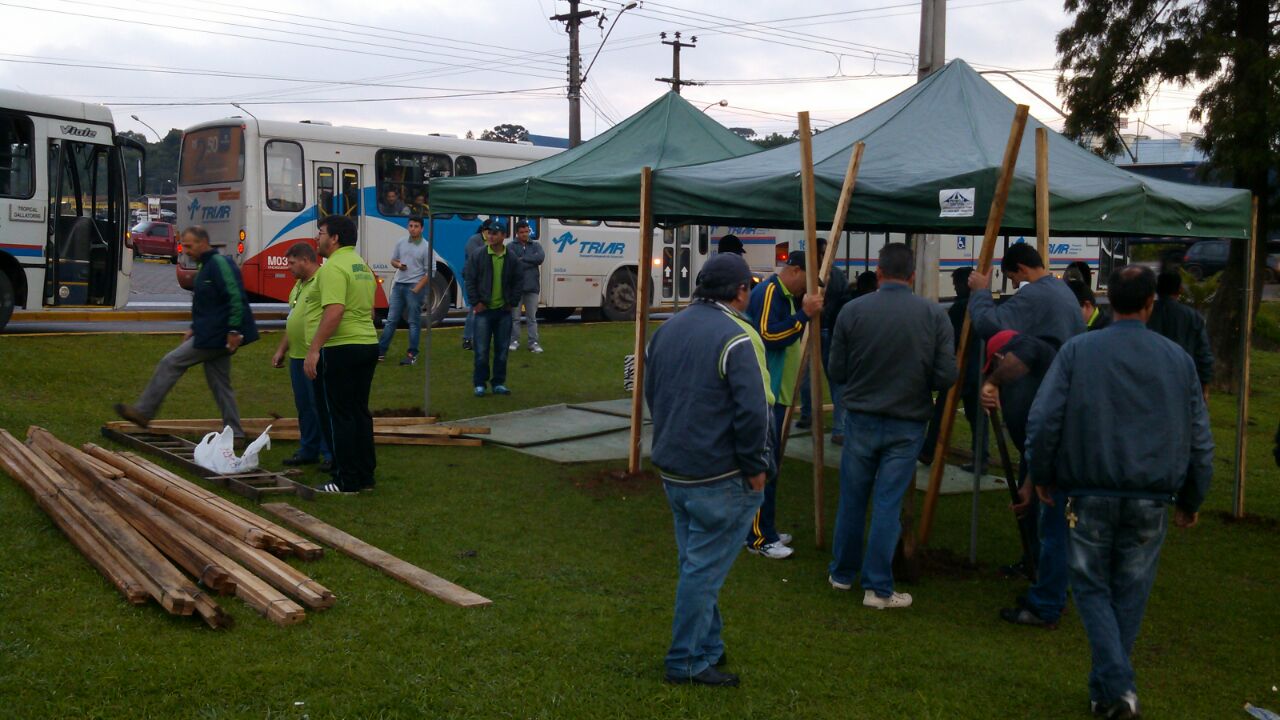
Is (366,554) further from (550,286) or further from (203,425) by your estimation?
(550,286)

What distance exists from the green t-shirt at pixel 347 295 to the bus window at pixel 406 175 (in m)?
11.8

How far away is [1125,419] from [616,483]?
15.1 ft

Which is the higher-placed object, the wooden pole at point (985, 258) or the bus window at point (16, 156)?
the bus window at point (16, 156)

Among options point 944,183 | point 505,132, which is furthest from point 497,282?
point 505,132

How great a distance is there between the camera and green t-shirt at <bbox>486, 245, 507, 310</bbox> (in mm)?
12352

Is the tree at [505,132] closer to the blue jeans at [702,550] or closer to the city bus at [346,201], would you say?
the city bus at [346,201]

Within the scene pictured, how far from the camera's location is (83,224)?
15.8 meters

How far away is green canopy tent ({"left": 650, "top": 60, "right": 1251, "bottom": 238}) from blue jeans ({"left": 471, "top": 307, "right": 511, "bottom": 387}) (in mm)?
4751

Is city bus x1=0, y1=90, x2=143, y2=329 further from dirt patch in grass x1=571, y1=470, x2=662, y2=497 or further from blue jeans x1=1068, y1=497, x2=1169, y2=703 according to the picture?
blue jeans x1=1068, y1=497, x2=1169, y2=703

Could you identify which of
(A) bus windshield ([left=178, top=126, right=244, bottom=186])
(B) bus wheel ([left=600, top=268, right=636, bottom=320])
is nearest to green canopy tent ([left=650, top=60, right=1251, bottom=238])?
(A) bus windshield ([left=178, top=126, right=244, bottom=186])

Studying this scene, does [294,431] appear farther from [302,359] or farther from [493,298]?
[493,298]

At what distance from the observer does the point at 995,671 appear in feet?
16.6

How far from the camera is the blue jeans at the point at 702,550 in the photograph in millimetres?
4539

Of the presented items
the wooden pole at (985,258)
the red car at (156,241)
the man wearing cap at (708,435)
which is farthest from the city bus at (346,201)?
the red car at (156,241)
